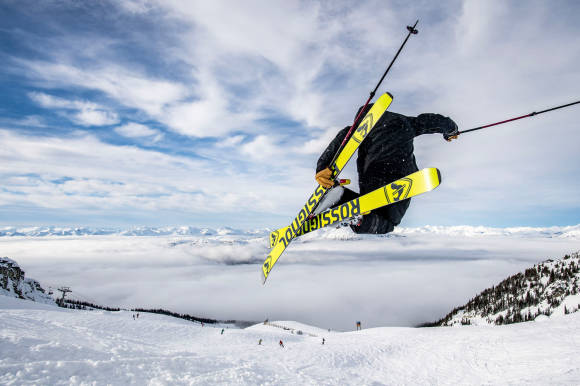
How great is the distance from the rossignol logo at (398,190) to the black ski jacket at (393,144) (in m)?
0.59

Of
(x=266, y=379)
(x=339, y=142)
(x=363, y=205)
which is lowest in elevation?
(x=266, y=379)

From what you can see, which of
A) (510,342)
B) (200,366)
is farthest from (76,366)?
(510,342)

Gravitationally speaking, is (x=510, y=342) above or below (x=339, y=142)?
below

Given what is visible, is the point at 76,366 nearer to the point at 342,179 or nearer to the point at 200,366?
the point at 200,366

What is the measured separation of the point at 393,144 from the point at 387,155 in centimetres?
29

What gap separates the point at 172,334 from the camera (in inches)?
1078

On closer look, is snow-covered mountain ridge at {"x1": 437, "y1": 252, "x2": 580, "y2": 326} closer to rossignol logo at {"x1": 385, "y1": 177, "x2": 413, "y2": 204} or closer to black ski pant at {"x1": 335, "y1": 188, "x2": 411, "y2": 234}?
black ski pant at {"x1": 335, "y1": 188, "x2": 411, "y2": 234}

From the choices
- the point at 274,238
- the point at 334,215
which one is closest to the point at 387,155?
the point at 334,215

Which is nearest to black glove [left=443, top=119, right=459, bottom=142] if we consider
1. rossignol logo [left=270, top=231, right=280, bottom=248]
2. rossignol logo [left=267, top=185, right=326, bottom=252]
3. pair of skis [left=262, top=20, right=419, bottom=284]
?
pair of skis [left=262, top=20, right=419, bottom=284]

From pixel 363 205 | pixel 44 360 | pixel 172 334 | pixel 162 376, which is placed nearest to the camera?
pixel 363 205

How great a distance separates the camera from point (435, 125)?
6.37 meters

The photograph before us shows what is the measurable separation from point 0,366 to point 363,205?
399 inches

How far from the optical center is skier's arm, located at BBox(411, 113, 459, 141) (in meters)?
6.15

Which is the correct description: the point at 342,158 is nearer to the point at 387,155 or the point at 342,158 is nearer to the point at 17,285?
the point at 387,155
